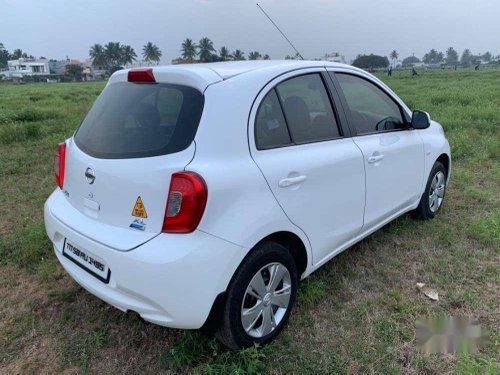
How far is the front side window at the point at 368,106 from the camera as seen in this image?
2.95 m

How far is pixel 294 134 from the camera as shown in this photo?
2.44m

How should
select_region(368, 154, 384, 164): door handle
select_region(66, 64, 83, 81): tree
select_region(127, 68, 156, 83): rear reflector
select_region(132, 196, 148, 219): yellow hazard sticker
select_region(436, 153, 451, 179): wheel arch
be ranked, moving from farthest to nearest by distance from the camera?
select_region(66, 64, 83, 81): tree < select_region(436, 153, 451, 179): wheel arch < select_region(368, 154, 384, 164): door handle < select_region(127, 68, 156, 83): rear reflector < select_region(132, 196, 148, 219): yellow hazard sticker

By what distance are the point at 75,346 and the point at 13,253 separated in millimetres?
1573

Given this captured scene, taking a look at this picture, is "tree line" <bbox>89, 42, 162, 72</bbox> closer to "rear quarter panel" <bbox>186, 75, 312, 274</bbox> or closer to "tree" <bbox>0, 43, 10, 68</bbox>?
"tree" <bbox>0, 43, 10, 68</bbox>

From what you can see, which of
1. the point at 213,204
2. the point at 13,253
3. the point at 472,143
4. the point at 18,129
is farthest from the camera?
the point at 18,129

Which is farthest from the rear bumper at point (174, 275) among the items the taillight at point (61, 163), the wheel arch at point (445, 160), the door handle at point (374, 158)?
the wheel arch at point (445, 160)

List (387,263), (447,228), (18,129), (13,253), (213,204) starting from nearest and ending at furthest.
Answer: (213,204) < (387,263) < (13,253) < (447,228) < (18,129)

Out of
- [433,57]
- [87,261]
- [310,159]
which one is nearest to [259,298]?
[310,159]

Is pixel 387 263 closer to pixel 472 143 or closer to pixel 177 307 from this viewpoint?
pixel 177 307

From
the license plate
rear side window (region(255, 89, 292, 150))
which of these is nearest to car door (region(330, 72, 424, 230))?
rear side window (region(255, 89, 292, 150))

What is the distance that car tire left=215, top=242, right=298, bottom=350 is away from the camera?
209 centimetres

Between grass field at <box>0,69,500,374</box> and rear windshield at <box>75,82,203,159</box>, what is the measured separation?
1163mm

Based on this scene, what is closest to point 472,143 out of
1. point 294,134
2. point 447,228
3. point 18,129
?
point 447,228

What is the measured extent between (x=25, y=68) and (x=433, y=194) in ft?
377
